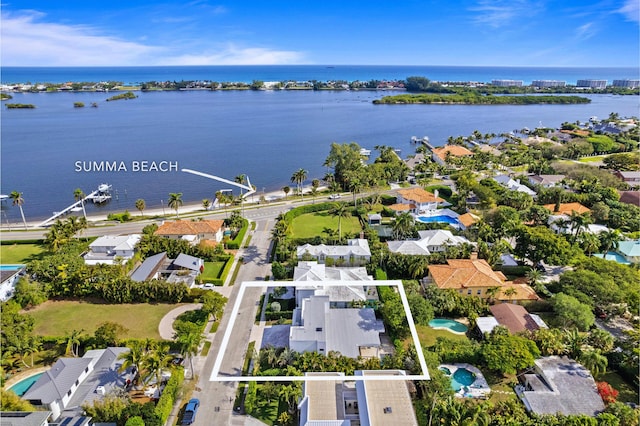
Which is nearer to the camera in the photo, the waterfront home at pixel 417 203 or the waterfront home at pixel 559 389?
the waterfront home at pixel 559 389

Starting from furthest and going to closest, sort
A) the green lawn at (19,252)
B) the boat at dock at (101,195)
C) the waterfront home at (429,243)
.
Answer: the boat at dock at (101,195) < the green lawn at (19,252) < the waterfront home at (429,243)

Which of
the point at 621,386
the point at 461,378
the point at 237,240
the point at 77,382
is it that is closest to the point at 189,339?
Answer: the point at 77,382

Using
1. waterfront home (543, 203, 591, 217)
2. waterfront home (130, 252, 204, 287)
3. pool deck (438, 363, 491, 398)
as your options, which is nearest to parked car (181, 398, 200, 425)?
waterfront home (130, 252, 204, 287)

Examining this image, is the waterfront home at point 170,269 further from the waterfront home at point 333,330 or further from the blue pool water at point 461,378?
the blue pool water at point 461,378

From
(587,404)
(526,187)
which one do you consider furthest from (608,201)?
(587,404)

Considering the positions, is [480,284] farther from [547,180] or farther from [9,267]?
[9,267]

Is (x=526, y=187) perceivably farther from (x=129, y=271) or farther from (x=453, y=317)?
(x=129, y=271)

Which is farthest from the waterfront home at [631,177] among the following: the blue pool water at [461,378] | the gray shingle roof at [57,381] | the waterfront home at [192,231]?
the gray shingle roof at [57,381]

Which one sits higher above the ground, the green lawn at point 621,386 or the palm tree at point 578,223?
the palm tree at point 578,223
